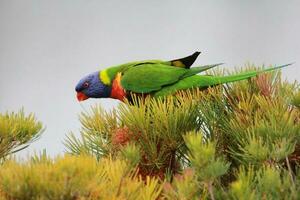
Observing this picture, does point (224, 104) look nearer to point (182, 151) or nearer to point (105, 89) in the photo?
point (182, 151)

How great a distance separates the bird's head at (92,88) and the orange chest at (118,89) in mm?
63

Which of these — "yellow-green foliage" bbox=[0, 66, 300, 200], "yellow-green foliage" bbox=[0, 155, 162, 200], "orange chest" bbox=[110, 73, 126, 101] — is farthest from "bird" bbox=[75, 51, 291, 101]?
"yellow-green foliage" bbox=[0, 155, 162, 200]

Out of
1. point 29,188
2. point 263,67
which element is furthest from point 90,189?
point 263,67

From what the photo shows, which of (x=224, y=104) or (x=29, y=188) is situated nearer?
(x=29, y=188)

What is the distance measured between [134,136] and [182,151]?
0.10 m

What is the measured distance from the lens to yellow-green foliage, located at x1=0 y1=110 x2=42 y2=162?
1.01m

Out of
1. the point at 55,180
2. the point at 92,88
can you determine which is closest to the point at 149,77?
the point at 92,88

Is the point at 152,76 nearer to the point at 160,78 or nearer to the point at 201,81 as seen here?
the point at 160,78

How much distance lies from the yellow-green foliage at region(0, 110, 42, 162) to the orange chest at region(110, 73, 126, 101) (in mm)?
407

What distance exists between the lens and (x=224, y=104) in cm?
105

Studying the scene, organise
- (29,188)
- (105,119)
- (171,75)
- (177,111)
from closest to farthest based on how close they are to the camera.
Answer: (29,188) → (177,111) → (105,119) → (171,75)

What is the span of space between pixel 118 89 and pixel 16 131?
50cm

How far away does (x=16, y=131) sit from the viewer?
103 centimetres

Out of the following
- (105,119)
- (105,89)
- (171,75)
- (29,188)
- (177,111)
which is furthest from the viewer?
(105,89)
